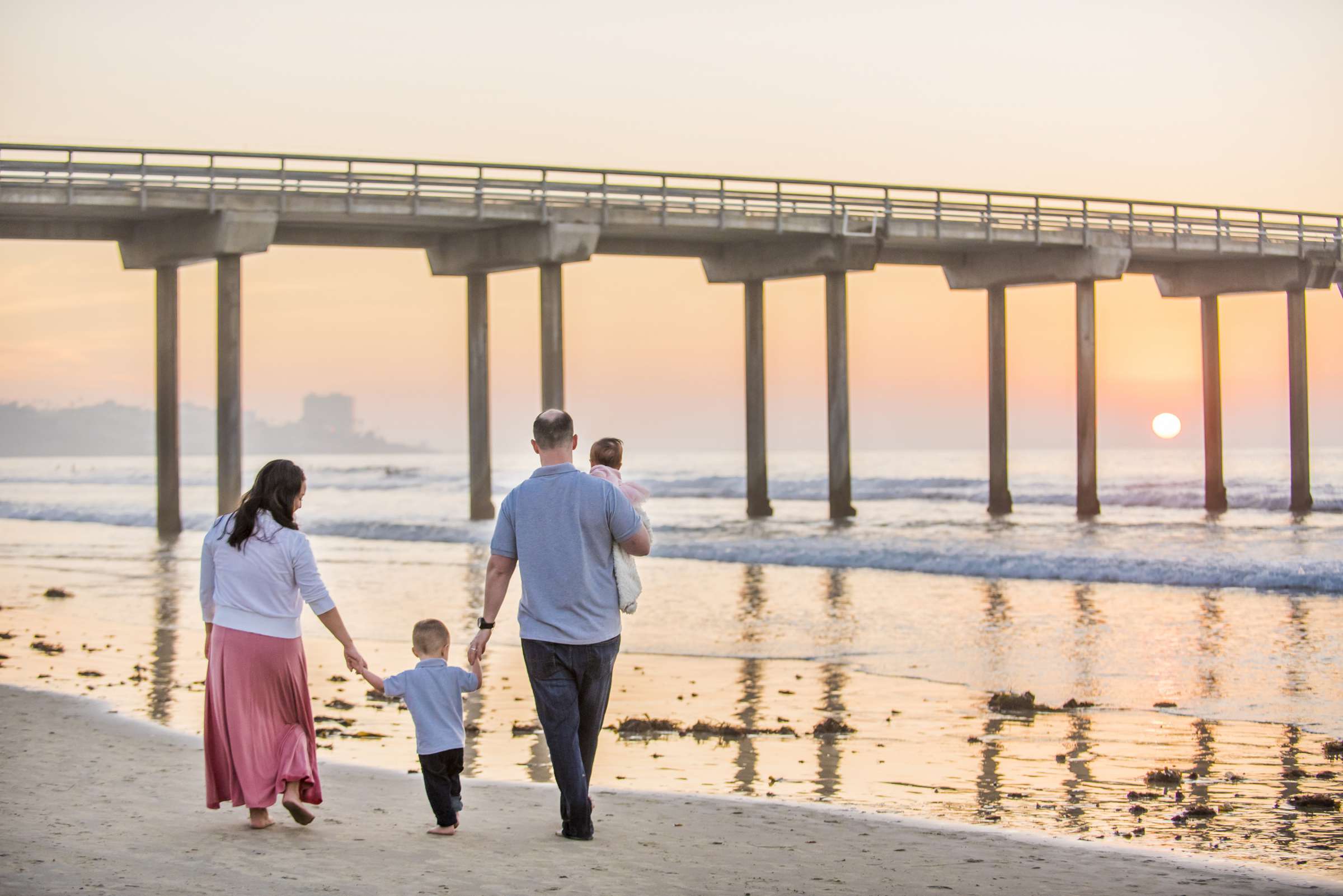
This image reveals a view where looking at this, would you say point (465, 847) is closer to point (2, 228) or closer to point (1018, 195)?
point (2, 228)

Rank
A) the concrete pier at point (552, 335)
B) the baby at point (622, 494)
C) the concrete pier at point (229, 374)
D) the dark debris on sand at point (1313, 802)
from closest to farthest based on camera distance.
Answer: the baby at point (622, 494) < the dark debris on sand at point (1313, 802) < the concrete pier at point (229, 374) < the concrete pier at point (552, 335)

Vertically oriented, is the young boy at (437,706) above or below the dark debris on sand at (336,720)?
above

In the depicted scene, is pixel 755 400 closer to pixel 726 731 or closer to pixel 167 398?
pixel 167 398

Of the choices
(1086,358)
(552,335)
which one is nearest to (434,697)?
(552,335)

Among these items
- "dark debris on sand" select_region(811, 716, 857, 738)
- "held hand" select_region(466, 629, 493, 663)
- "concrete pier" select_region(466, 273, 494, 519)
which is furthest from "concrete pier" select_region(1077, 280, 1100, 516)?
"held hand" select_region(466, 629, 493, 663)

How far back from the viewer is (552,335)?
2905 cm

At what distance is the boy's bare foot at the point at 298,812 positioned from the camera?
563cm

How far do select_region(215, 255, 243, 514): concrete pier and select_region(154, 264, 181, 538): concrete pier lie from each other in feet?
4.59

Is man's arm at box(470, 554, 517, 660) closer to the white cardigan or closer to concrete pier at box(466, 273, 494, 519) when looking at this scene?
the white cardigan

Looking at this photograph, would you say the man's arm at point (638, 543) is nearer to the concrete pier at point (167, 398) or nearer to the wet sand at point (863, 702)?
the wet sand at point (863, 702)

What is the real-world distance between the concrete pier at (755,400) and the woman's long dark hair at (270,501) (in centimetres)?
2736

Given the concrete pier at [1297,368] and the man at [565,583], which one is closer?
the man at [565,583]

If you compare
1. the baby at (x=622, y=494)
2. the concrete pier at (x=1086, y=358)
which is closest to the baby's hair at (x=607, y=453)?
the baby at (x=622, y=494)

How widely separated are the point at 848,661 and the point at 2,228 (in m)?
20.3
